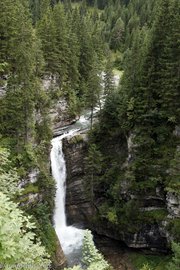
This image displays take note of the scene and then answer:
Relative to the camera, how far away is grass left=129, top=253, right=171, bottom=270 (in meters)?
36.9

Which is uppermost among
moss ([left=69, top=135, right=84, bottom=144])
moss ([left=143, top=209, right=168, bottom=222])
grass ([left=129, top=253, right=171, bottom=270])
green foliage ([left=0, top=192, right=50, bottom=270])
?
green foliage ([left=0, top=192, right=50, bottom=270])

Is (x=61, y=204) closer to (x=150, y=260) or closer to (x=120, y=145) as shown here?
(x=120, y=145)

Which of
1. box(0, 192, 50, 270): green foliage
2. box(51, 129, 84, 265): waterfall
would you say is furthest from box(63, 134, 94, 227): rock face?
box(0, 192, 50, 270): green foliage

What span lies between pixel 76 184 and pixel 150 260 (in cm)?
1364

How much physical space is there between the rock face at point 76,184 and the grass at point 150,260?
7.88m

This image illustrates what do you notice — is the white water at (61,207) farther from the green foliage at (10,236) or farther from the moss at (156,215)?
the green foliage at (10,236)

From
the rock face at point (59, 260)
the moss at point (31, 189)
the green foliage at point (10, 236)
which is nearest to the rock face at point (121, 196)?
the rock face at point (59, 260)

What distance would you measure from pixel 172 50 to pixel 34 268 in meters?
33.0

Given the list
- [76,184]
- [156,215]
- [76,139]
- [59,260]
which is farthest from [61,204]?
[156,215]

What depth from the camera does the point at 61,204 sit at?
44.8 m

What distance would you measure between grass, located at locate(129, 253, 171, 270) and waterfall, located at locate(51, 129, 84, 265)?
6896mm

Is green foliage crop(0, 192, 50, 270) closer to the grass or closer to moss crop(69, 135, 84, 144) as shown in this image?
the grass

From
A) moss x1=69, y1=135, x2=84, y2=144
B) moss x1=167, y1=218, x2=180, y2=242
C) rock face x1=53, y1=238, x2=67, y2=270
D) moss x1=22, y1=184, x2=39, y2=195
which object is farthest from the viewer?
moss x1=69, y1=135, x2=84, y2=144

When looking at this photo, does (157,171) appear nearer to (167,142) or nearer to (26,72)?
(167,142)
